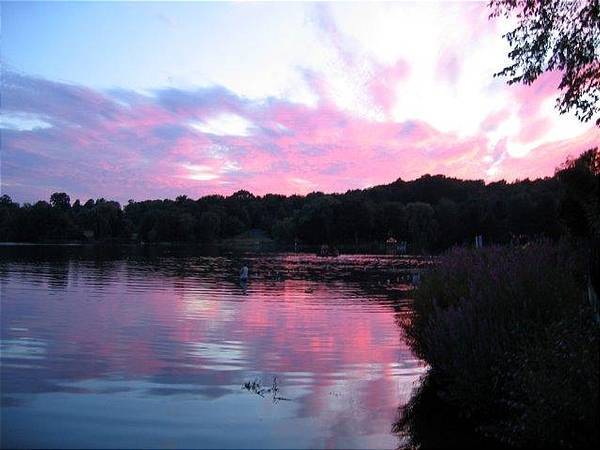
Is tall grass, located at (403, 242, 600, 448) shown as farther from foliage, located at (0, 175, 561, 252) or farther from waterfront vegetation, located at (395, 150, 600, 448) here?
foliage, located at (0, 175, 561, 252)

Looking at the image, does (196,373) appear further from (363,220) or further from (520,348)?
(363,220)

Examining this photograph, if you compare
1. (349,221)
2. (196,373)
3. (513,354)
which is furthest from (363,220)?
(513,354)

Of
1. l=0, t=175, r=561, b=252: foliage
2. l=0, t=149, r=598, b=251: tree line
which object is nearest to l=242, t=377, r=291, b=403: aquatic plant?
l=0, t=149, r=598, b=251: tree line

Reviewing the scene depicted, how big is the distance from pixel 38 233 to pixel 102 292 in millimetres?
159280

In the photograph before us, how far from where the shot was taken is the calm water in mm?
8852

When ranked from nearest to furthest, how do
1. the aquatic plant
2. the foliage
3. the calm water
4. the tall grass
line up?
the tall grass < the calm water < the aquatic plant < the foliage

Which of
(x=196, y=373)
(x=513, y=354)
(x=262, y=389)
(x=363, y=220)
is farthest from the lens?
(x=363, y=220)

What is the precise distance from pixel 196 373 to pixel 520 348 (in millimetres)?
6645

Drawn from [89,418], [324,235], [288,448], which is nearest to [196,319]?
[89,418]

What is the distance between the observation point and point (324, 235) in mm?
185500

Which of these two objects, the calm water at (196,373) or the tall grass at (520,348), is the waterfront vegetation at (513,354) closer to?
the tall grass at (520,348)

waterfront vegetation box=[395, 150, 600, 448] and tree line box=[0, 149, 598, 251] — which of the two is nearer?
waterfront vegetation box=[395, 150, 600, 448]

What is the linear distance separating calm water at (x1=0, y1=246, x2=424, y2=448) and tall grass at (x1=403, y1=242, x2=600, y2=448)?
1.45 metres

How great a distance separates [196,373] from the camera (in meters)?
12.8
